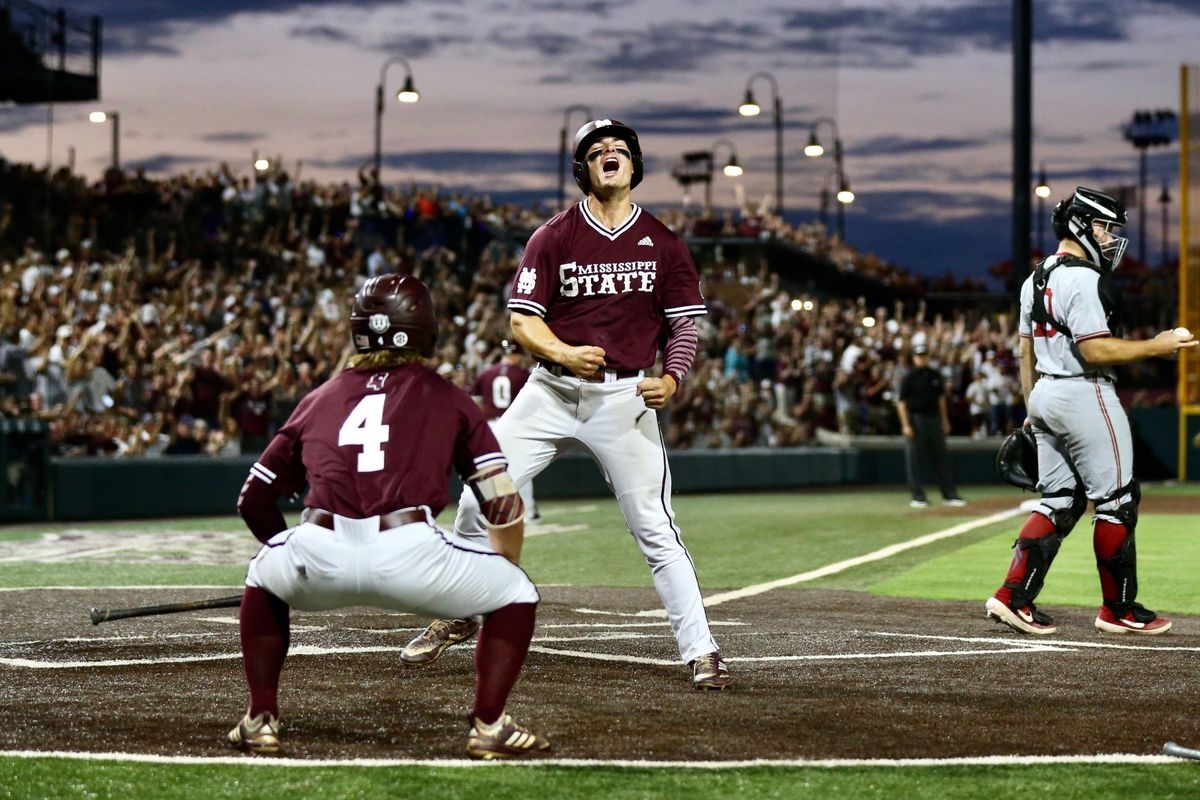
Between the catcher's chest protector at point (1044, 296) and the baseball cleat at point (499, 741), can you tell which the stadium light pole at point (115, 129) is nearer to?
the catcher's chest protector at point (1044, 296)

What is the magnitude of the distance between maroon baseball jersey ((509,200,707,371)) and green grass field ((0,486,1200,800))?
2.27m

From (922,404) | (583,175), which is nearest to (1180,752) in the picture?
(583,175)

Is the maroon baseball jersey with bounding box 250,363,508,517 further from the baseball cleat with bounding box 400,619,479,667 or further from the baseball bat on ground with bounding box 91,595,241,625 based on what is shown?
the baseball cleat with bounding box 400,619,479,667

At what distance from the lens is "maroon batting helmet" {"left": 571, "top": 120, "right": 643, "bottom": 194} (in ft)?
21.2

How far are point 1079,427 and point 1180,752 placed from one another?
3495 millimetres

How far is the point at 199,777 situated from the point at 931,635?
4453 millimetres

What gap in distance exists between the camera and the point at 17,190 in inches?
1102

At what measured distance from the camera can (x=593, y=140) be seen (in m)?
6.49

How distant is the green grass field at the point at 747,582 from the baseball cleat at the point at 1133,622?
1.10 metres

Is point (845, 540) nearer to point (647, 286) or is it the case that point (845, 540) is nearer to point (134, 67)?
point (647, 286)

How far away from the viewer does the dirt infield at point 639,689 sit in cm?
513

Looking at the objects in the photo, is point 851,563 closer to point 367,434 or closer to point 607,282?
point 607,282

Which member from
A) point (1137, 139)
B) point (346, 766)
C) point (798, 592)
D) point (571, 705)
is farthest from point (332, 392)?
point (1137, 139)

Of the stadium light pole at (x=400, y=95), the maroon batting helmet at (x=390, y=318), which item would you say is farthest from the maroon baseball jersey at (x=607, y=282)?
the stadium light pole at (x=400, y=95)
